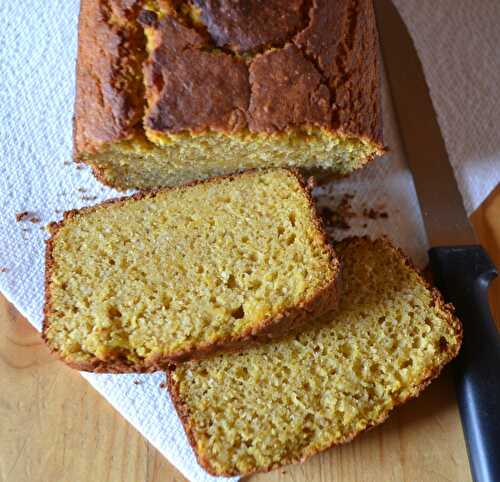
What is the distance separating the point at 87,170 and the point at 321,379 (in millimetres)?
1317

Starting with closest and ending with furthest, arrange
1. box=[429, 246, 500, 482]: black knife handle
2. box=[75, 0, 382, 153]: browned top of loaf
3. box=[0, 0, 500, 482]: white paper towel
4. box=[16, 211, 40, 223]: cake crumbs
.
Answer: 1. box=[75, 0, 382, 153]: browned top of loaf
2. box=[429, 246, 500, 482]: black knife handle
3. box=[0, 0, 500, 482]: white paper towel
4. box=[16, 211, 40, 223]: cake crumbs

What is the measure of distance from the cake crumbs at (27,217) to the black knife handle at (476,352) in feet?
5.36

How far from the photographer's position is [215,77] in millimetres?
2012

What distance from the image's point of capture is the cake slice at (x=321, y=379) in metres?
2.03

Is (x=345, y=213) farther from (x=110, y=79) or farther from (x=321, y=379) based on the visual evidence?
(x=110, y=79)

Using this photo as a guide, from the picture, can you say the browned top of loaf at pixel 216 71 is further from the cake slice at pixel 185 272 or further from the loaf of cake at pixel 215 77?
the cake slice at pixel 185 272

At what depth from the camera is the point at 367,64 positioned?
2219mm

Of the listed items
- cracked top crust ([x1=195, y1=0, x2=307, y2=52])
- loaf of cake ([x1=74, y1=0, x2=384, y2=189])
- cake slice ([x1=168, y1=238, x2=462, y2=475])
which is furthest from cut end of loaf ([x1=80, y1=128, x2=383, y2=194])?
cake slice ([x1=168, y1=238, x2=462, y2=475])

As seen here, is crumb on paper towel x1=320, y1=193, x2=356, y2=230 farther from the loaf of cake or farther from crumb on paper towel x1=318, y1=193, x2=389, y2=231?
the loaf of cake

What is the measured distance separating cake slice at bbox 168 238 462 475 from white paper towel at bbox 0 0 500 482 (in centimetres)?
22

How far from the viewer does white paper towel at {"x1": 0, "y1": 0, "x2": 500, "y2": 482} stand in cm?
230

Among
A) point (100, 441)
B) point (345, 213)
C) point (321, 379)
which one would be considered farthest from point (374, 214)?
point (100, 441)

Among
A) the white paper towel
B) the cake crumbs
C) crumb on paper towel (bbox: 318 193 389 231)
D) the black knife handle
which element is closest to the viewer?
the black knife handle

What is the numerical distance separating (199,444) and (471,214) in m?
1.54
